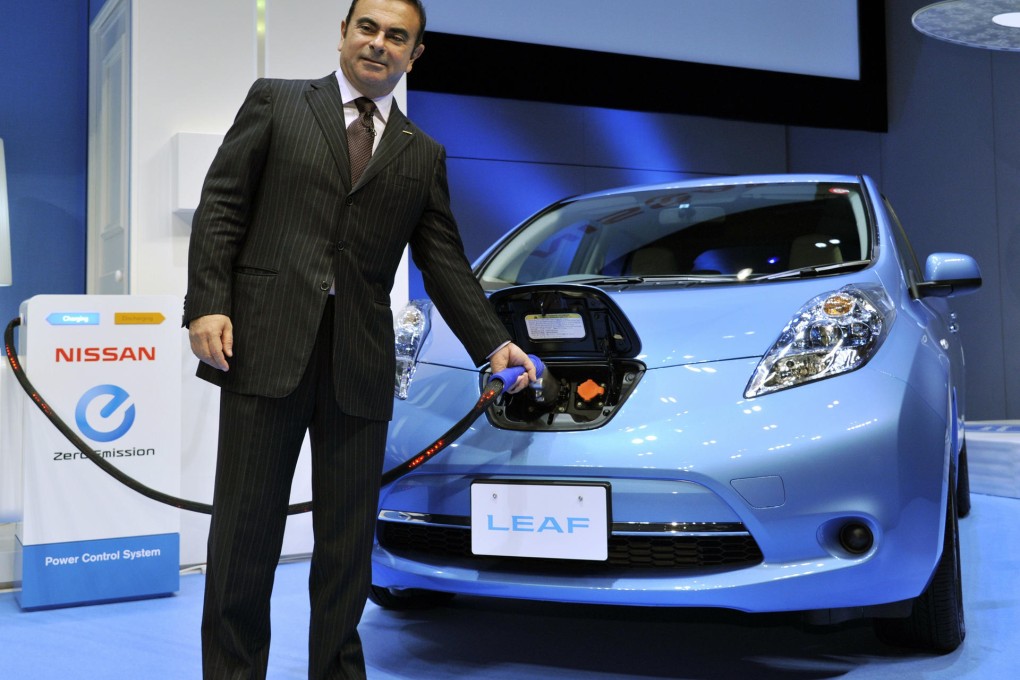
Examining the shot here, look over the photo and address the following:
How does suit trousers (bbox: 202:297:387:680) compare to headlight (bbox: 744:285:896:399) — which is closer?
suit trousers (bbox: 202:297:387:680)

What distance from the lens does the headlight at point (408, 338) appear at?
2.29m

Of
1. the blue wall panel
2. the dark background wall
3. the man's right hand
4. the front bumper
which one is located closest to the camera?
the man's right hand

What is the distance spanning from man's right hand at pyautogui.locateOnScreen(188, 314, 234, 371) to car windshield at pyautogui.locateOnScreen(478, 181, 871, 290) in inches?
42.7

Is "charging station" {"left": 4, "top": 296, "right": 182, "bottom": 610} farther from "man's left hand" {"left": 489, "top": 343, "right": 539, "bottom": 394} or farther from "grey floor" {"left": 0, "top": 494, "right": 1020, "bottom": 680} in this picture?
"man's left hand" {"left": 489, "top": 343, "right": 539, "bottom": 394}

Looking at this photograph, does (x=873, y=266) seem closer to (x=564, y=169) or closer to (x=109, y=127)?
(x=109, y=127)

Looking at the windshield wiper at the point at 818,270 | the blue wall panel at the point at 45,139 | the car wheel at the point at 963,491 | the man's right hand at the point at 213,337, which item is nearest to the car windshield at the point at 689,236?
the windshield wiper at the point at 818,270

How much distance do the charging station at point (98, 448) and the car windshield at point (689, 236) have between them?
108cm

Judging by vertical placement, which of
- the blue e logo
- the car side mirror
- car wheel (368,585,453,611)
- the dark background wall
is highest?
the dark background wall

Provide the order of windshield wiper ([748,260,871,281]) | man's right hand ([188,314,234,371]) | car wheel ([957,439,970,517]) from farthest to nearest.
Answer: car wheel ([957,439,970,517])
windshield wiper ([748,260,871,281])
man's right hand ([188,314,234,371])

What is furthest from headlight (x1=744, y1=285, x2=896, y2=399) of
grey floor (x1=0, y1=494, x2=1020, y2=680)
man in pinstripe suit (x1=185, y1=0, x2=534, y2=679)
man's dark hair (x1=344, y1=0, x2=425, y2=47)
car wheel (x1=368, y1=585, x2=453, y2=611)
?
car wheel (x1=368, y1=585, x2=453, y2=611)

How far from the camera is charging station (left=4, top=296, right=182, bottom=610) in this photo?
2832mm

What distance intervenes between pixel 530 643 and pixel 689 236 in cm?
118

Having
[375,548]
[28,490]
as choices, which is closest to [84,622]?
[28,490]

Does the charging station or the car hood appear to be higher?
the car hood
